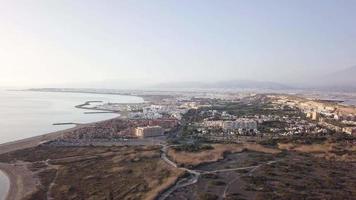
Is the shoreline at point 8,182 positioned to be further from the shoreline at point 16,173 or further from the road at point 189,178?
the road at point 189,178

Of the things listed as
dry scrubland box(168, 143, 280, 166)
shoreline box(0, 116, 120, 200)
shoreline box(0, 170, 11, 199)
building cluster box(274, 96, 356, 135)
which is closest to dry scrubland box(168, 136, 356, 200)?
dry scrubland box(168, 143, 280, 166)

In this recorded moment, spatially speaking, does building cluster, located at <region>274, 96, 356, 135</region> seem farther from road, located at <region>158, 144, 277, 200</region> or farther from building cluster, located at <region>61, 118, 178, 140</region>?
road, located at <region>158, 144, 277, 200</region>

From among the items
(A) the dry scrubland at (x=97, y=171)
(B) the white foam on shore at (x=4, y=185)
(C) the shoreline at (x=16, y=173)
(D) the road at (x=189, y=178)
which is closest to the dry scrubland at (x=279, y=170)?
(D) the road at (x=189, y=178)

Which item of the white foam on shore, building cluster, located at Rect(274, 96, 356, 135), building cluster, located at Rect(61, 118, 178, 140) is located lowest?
the white foam on shore

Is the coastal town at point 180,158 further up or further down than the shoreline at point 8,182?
further up

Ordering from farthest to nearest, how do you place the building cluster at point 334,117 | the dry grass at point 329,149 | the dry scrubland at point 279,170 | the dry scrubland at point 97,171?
the building cluster at point 334,117 < the dry grass at point 329,149 < the dry scrubland at point 97,171 < the dry scrubland at point 279,170

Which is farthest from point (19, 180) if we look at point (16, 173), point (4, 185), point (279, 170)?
point (279, 170)

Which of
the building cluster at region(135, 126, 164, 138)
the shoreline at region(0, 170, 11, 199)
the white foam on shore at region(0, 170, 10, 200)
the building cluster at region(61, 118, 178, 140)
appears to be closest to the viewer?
the shoreline at region(0, 170, 11, 199)
